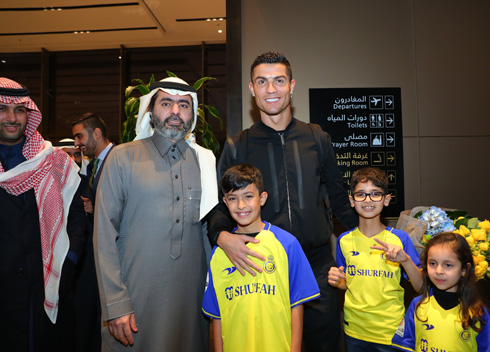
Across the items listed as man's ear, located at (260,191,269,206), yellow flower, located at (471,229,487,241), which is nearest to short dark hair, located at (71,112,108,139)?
man's ear, located at (260,191,269,206)

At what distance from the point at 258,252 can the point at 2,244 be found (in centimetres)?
127

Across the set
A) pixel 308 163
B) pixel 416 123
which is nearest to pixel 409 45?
pixel 416 123

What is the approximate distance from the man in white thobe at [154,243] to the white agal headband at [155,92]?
0.4 inches

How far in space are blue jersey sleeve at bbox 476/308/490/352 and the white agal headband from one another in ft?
5.50

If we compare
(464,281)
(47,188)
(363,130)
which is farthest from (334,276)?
(363,130)

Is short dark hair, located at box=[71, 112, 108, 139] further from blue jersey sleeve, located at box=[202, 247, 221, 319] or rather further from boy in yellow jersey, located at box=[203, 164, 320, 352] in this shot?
blue jersey sleeve, located at box=[202, 247, 221, 319]

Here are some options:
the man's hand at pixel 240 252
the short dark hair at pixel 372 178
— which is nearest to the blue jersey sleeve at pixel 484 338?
the short dark hair at pixel 372 178

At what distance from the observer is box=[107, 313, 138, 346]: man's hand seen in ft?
5.61

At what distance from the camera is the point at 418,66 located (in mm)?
3867

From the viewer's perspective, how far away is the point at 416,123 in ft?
12.7

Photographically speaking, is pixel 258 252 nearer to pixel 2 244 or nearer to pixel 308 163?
pixel 308 163

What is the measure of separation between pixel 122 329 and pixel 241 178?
2.72 feet

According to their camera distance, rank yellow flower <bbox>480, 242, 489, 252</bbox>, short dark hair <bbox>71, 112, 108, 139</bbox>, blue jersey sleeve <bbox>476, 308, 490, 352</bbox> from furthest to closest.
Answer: short dark hair <bbox>71, 112, 108, 139</bbox>
yellow flower <bbox>480, 242, 489, 252</bbox>
blue jersey sleeve <bbox>476, 308, 490, 352</bbox>

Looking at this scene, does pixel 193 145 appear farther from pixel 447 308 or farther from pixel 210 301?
pixel 447 308
